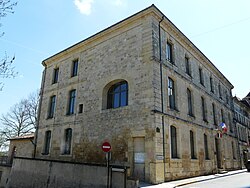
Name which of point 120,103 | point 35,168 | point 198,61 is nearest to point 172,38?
point 198,61

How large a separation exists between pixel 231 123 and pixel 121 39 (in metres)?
17.6

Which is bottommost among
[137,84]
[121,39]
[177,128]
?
[177,128]

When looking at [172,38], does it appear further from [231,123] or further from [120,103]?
[231,123]

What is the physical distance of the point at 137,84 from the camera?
12.3m

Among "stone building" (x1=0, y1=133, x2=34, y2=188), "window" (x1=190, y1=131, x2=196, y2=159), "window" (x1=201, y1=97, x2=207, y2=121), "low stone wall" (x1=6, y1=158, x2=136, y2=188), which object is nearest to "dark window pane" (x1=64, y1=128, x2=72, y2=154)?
"low stone wall" (x1=6, y1=158, x2=136, y2=188)

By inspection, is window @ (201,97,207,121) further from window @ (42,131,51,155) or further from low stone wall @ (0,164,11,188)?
low stone wall @ (0,164,11,188)

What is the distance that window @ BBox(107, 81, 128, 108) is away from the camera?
1330 centimetres

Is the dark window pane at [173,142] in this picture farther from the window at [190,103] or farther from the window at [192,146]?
the window at [190,103]

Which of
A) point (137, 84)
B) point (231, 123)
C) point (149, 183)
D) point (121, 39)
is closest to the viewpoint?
point (149, 183)

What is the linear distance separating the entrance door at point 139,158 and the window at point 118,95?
2638 millimetres

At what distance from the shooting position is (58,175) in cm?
1110

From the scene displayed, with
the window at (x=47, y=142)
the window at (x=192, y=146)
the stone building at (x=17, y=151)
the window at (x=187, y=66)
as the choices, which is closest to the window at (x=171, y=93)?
the window at (x=192, y=146)

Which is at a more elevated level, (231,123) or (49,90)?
(49,90)

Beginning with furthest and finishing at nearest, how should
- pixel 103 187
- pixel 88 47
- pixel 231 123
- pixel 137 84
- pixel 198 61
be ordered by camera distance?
pixel 231 123
pixel 198 61
pixel 88 47
pixel 137 84
pixel 103 187
